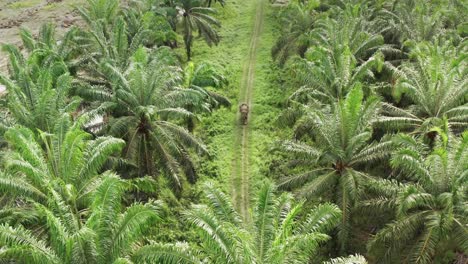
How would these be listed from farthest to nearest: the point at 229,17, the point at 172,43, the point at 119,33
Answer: the point at 229,17 → the point at 172,43 → the point at 119,33

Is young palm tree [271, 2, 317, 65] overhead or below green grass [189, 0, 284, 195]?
overhead

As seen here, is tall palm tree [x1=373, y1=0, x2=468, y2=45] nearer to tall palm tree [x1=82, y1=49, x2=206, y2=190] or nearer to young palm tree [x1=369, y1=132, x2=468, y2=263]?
young palm tree [x1=369, y1=132, x2=468, y2=263]

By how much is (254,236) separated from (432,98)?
35.7ft

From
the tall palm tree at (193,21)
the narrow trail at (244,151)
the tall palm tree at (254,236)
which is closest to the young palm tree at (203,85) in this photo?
the narrow trail at (244,151)

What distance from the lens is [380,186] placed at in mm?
15891

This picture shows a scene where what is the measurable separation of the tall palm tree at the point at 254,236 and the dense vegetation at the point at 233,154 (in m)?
0.05

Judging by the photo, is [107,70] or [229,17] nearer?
[107,70]

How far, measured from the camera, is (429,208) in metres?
15.1

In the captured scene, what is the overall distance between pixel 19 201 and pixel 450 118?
16534 mm

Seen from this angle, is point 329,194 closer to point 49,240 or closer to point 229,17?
point 49,240

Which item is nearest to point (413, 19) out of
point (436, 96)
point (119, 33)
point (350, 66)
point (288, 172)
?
point (350, 66)

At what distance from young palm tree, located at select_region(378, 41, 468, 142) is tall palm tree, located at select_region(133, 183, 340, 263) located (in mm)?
7230

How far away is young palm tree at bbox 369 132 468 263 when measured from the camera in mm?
14016

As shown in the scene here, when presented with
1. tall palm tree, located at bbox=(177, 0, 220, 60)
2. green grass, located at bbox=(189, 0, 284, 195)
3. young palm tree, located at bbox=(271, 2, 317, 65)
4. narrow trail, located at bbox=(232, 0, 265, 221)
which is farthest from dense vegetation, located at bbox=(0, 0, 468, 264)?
tall palm tree, located at bbox=(177, 0, 220, 60)
